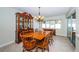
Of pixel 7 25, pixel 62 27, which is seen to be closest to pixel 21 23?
pixel 7 25

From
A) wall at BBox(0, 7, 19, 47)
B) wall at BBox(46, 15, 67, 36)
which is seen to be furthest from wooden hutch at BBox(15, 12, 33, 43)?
wall at BBox(46, 15, 67, 36)

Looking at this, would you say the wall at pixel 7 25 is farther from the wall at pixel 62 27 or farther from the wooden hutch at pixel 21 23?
the wall at pixel 62 27

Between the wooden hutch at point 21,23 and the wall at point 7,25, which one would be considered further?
the wooden hutch at point 21,23

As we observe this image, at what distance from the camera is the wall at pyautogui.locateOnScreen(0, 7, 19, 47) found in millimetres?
4043

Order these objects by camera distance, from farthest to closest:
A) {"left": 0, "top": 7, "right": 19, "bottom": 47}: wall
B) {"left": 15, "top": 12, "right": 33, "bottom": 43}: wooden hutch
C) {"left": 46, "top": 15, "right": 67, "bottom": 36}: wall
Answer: {"left": 46, "top": 15, "right": 67, "bottom": 36}: wall → {"left": 15, "top": 12, "right": 33, "bottom": 43}: wooden hutch → {"left": 0, "top": 7, "right": 19, "bottom": 47}: wall

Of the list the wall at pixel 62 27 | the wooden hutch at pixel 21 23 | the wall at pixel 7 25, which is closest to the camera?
the wall at pixel 7 25

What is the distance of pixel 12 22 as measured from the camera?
4840 millimetres

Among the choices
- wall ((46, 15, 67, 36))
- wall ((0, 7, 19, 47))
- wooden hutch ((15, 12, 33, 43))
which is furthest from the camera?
wall ((46, 15, 67, 36))

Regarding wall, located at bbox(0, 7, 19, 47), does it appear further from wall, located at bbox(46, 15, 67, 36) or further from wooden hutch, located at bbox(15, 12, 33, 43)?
wall, located at bbox(46, 15, 67, 36)

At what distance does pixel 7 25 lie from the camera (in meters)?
4.43

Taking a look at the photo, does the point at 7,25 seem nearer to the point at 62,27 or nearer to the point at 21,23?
the point at 21,23

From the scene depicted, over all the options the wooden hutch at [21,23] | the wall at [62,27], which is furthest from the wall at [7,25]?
the wall at [62,27]

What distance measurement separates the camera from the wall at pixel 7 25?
4.04 meters
